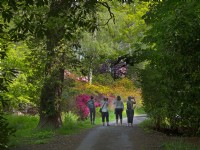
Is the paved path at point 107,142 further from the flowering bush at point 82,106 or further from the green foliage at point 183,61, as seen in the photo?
the flowering bush at point 82,106

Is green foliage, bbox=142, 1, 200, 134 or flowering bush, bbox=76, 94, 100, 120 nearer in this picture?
green foliage, bbox=142, 1, 200, 134

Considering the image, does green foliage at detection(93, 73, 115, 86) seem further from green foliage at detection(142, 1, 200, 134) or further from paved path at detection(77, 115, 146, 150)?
green foliage at detection(142, 1, 200, 134)

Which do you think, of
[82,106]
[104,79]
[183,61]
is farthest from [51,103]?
[104,79]

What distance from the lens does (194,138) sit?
11.8 metres

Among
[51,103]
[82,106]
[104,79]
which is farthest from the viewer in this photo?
[104,79]

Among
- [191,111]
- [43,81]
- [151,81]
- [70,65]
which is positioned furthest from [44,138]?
[191,111]

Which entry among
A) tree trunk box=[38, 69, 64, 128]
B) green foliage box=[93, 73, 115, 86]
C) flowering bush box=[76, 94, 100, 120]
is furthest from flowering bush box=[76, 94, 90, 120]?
green foliage box=[93, 73, 115, 86]

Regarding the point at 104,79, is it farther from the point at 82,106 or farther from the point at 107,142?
the point at 107,142

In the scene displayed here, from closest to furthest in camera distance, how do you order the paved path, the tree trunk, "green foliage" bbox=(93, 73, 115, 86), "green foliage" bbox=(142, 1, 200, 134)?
"green foliage" bbox=(142, 1, 200, 134)
the paved path
the tree trunk
"green foliage" bbox=(93, 73, 115, 86)

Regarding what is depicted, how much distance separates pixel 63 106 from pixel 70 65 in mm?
6228

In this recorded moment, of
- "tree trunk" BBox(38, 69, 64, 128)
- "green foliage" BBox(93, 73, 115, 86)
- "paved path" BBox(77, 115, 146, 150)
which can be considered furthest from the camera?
"green foliage" BBox(93, 73, 115, 86)

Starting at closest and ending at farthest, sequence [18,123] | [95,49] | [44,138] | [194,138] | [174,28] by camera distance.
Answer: [174,28] → [194,138] → [44,138] → [18,123] → [95,49]

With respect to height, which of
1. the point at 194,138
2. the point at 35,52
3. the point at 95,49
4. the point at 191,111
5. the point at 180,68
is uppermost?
the point at 95,49

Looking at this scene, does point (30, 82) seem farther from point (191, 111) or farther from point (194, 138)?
point (191, 111)
